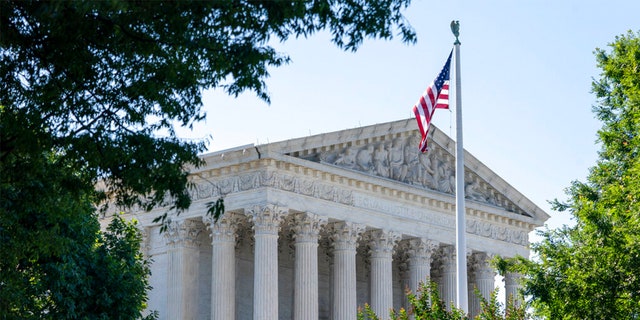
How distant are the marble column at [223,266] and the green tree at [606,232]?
20.1 metres

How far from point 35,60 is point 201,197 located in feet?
103

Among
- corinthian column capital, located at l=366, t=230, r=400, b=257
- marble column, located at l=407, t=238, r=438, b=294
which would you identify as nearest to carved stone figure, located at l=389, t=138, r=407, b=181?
corinthian column capital, located at l=366, t=230, r=400, b=257

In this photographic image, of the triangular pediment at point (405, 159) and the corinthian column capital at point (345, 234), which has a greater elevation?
the triangular pediment at point (405, 159)

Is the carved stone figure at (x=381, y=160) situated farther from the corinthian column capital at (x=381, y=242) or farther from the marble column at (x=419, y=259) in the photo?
the marble column at (x=419, y=259)

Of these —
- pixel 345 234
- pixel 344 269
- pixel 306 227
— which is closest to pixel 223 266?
pixel 306 227

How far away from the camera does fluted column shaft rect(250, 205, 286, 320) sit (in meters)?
53.0

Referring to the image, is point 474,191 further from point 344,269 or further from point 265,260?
point 265,260

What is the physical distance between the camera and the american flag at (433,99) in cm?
4309

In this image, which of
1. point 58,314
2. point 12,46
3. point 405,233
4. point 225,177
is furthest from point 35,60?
point 405,233

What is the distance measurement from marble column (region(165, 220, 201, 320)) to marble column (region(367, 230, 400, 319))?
7842 mm

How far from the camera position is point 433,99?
142ft

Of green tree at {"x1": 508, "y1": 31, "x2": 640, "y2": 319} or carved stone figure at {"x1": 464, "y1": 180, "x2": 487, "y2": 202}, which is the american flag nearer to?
green tree at {"x1": 508, "y1": 31, "x2": 640, "y2": 319}

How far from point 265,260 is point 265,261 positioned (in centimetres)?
4

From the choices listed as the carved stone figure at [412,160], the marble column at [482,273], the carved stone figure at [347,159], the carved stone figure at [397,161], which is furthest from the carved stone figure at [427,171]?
the marble column at [482,273]
